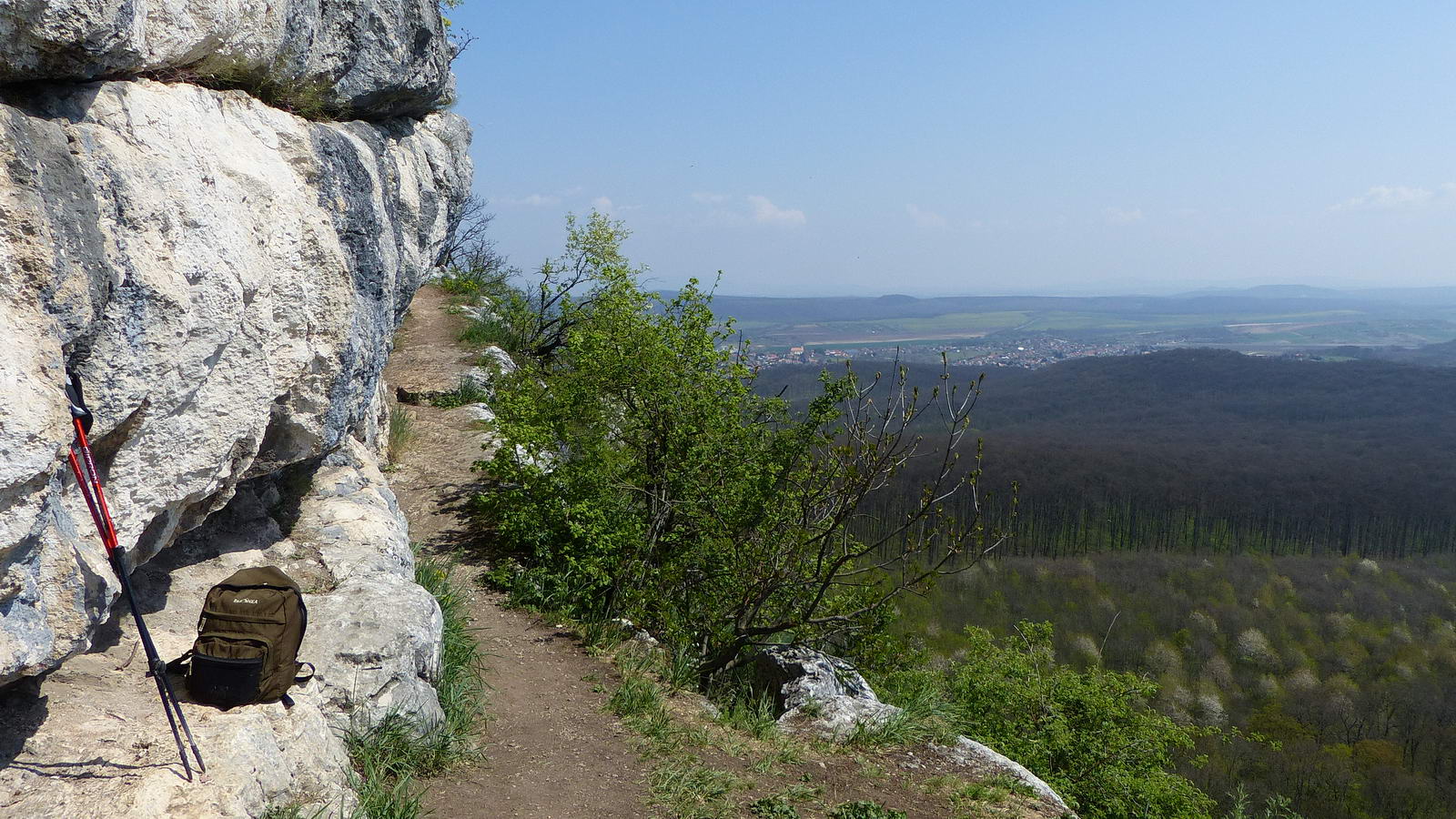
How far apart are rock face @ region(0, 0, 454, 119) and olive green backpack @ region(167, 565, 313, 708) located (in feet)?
8.08

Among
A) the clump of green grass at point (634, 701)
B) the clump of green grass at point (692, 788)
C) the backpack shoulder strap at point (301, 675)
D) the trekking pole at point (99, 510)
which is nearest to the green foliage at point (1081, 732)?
the clump of green grass at point (634, 701)

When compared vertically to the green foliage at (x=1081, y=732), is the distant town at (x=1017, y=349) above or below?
below

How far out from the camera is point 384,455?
11.0 m

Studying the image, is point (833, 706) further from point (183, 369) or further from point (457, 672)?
point (183, 369)

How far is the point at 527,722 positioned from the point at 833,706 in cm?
267

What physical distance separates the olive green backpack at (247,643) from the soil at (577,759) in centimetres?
118

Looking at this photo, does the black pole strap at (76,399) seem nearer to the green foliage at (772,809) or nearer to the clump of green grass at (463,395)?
the green foliage at (772,809)

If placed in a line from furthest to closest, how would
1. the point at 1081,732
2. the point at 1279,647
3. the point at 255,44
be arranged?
the point at 1279,647 < the point at 1081,732 < the point at 255,44

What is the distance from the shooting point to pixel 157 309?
3.55 meters

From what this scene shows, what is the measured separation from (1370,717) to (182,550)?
59.2 m

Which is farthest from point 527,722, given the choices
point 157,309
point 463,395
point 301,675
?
point 463,395

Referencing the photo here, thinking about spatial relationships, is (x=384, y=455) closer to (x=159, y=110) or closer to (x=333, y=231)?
(x=333, y=231)

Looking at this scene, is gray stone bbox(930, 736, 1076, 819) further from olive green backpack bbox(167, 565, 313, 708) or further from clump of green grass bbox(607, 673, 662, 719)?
olive green backpack bbox(167, 565, 313, 708)

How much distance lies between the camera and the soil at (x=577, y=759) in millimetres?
5199
